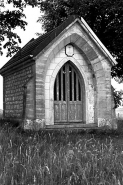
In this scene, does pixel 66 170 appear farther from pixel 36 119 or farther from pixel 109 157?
pixel 36 119

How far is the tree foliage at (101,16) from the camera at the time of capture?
2120 cm

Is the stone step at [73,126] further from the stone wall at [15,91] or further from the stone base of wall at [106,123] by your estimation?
the stone wall at [15,91]

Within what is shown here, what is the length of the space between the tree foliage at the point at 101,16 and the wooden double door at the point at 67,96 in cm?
709

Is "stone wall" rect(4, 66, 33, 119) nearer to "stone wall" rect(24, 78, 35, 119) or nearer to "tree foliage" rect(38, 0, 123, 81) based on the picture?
"stone wall" rect(24, 78, 35, 119)

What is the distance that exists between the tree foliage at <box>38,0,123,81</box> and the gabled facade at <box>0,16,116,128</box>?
670cm

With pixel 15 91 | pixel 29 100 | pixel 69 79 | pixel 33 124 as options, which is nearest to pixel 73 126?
pixel 33 124

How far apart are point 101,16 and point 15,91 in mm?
9522

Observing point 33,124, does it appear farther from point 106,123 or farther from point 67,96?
point 106,123

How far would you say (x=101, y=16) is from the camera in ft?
74.5

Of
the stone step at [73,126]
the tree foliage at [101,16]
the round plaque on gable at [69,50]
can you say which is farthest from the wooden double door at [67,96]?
the tree foliage at [101,16]

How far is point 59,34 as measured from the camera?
45.4ft

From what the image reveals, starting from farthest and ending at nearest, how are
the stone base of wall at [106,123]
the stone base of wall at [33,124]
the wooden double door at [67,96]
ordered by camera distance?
the wooden double door at [67,96] < the stone base of wall at [106,123] < the stone base of wall at [33,124]

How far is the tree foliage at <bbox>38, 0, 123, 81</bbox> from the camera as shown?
21.2 m

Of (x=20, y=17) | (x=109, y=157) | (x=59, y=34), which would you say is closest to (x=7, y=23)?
(x=20, y=17)
